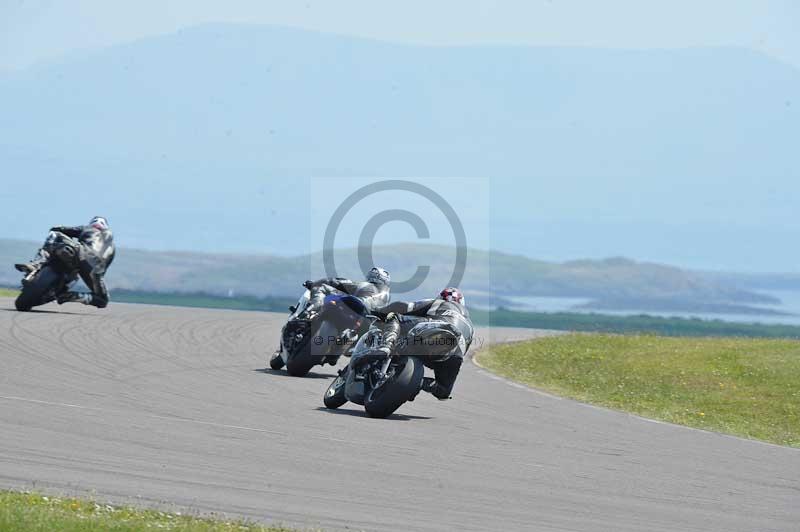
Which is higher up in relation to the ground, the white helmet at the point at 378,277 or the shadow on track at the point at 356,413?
the white helmet at the point at 378,277

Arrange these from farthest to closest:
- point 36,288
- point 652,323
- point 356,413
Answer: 1. point 652,323
2. point 36,288
3. point 356,413

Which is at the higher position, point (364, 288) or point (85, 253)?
point (85, 253)

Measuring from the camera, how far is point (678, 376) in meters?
27.3

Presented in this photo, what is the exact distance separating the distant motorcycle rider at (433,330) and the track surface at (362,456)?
568 millimetres

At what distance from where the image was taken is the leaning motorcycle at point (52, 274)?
30406 mm

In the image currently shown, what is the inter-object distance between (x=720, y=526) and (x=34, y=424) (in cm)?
726

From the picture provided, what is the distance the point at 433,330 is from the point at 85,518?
25.3 ft

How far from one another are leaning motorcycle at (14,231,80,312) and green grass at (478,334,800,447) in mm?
9813

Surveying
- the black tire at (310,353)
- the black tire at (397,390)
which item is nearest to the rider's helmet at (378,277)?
the black tire at (310,353)

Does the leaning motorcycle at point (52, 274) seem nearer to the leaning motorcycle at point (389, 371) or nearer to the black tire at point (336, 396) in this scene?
the black tire at point (336, 396)

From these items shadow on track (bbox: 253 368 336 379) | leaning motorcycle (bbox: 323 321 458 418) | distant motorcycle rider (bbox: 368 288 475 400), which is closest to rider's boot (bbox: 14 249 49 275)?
shadow on track (bbox: 253 368 336 379)

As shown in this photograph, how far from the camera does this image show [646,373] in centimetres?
2772

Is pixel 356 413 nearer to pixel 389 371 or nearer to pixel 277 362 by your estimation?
pixel 389 371

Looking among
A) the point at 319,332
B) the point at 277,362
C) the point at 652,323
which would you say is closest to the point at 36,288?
the point at 277,362
